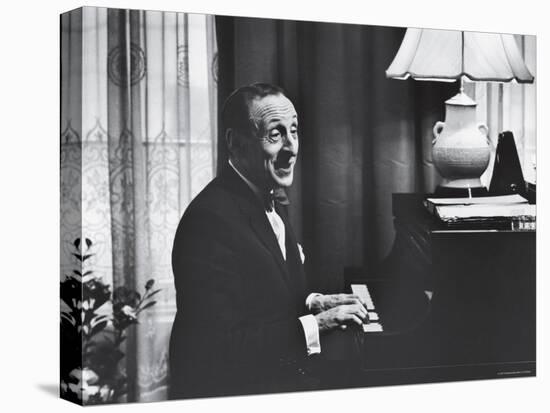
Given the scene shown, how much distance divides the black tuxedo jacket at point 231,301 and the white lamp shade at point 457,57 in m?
1.18

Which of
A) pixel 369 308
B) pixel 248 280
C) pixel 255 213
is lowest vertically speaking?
pixel 369 308

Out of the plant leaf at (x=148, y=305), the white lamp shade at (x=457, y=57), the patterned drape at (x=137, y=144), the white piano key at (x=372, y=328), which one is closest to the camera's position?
the patterned drape at (x=137, y=144)

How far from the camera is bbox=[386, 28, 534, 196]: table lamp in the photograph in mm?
6840

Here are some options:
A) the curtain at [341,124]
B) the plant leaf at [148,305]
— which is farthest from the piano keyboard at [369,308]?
the plant leaf at [148,305]

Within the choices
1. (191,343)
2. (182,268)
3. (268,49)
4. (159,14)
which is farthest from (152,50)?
(191,343)

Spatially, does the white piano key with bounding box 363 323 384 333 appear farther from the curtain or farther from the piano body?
the curtain

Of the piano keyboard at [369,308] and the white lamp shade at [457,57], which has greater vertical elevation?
the white lamp shade at [457,57]

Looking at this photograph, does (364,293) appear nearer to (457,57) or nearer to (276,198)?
(276,198)

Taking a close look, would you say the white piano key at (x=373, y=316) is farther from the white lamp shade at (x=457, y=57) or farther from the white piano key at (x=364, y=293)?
the white lamp shade at (x=457, y=57)

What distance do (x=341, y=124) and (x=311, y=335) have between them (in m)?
1.17

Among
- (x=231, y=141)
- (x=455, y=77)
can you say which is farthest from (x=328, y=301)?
(x=455, y=77)

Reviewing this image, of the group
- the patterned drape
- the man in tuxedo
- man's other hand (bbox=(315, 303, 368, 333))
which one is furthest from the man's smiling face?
man's other hand (bbox=(315, 303, 368, 333))

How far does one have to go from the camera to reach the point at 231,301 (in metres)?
6.32

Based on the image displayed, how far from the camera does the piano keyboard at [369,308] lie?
6656mm
